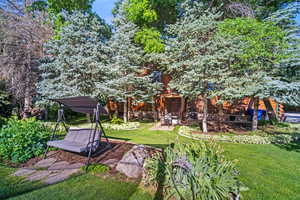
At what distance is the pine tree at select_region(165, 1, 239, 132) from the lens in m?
7.90

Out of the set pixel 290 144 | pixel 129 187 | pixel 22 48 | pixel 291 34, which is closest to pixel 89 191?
pixel 129 187

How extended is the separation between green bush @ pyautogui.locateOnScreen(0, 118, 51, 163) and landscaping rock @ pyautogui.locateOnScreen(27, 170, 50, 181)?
109 cm

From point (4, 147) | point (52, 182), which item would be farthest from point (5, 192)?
point (4, 147)

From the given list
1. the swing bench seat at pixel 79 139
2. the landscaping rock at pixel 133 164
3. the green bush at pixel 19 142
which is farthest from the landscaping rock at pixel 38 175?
the landscaping rock at pixel 133 164

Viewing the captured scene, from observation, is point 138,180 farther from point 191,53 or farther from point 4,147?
point 191,53

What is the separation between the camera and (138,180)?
3.44 m

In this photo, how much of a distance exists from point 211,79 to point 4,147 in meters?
8.96

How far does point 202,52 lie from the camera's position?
29.1ft

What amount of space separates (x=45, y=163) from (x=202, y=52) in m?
9.16

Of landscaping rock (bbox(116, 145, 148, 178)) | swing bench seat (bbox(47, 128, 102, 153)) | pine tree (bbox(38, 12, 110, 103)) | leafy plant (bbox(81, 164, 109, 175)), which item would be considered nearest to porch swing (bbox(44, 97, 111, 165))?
swing bench seat (bbox(47, 128, 102, 153))

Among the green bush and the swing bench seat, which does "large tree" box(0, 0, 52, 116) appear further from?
the swing bench seat

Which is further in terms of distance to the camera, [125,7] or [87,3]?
[87,3]

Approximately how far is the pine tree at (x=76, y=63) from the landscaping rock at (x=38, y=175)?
20.5 ft

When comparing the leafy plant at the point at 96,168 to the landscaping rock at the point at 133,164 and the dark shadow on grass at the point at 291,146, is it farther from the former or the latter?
the dark shadow on grass at the point at 291,146
